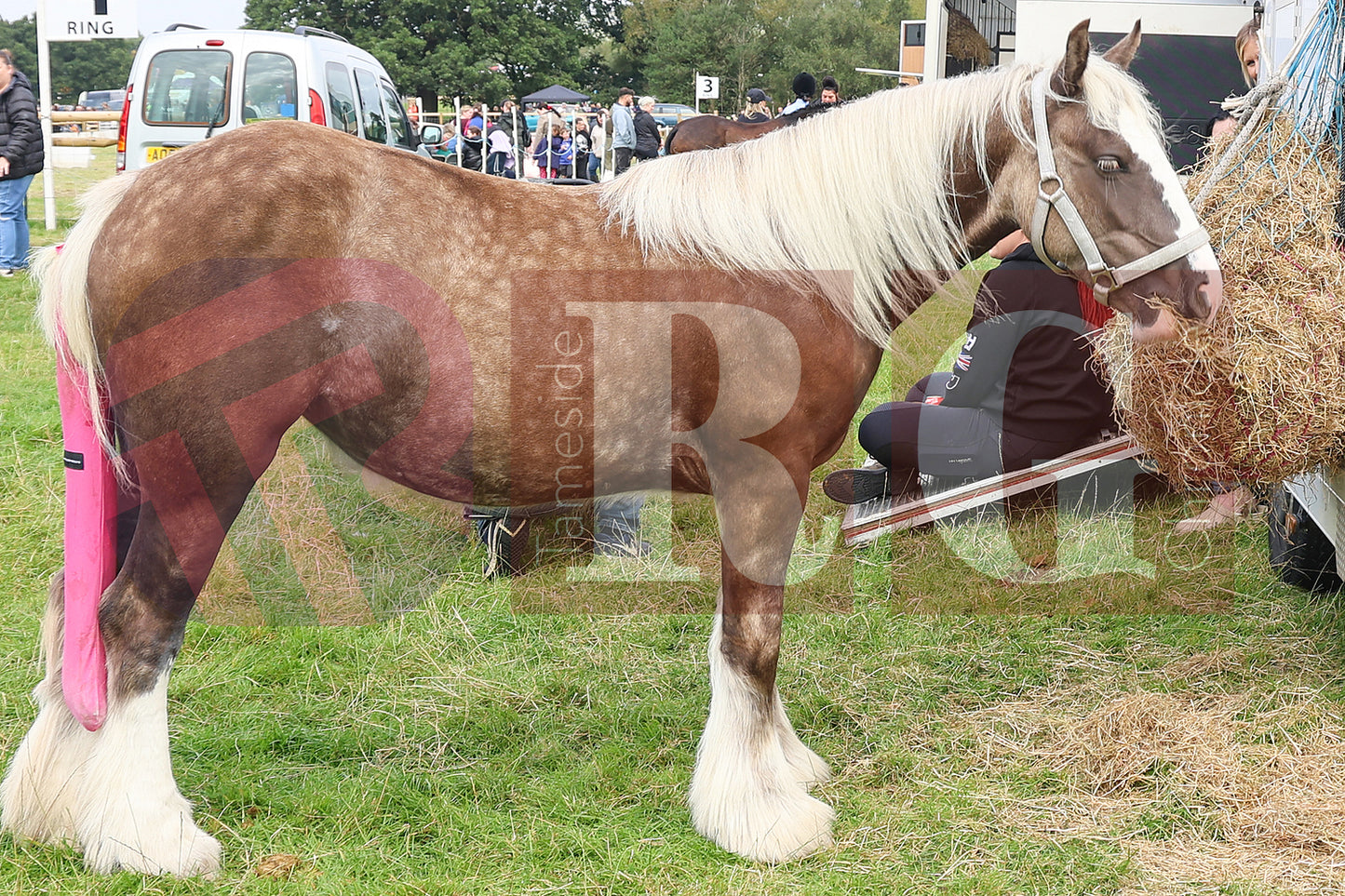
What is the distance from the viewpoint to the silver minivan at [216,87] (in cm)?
941

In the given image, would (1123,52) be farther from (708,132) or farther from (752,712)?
(708,132)

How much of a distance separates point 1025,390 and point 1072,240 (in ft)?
6.68

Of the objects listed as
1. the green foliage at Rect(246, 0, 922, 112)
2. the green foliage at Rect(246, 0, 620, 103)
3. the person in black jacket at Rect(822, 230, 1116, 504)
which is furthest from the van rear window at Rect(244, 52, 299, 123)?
the green foliage at Rect(246, 0, 620, 103)

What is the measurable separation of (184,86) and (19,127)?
5.01ft

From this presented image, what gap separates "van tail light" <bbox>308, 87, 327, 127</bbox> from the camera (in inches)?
366

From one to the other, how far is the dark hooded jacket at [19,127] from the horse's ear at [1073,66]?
9836mm

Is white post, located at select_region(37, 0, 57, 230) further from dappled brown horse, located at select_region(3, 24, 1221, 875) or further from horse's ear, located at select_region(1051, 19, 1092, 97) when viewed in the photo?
horse's ear, located at select_region(1051, 19, 1092, 97)

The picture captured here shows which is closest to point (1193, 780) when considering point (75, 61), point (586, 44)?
point (586, 44)

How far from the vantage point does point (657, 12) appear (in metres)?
59.2

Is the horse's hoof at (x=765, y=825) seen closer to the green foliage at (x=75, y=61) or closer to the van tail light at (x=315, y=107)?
the van tail light at (x=315, y=107)

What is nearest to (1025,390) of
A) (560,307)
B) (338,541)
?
(560,307)

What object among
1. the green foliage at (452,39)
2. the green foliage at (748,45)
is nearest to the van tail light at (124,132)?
the green foliage at (452,39)

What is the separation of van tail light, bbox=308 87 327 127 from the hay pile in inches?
325

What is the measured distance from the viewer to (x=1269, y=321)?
2.71m
